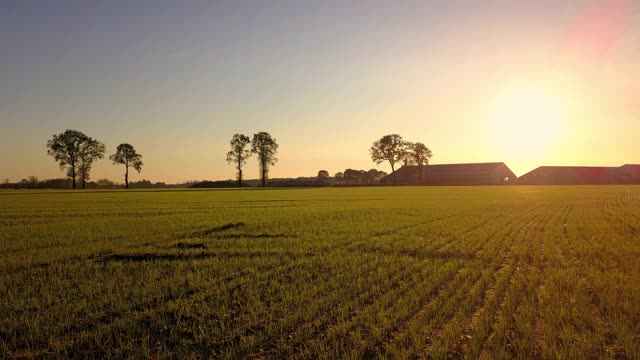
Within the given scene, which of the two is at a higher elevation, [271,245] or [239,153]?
[239,153]

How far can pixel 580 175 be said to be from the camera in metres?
135

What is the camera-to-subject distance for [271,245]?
A: 15539 mm

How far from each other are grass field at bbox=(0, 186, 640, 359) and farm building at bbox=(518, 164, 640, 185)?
435 ft

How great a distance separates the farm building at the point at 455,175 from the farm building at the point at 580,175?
6706mm

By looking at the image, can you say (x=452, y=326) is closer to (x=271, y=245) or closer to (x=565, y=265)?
(x=565, y=265)

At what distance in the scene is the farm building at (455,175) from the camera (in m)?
136

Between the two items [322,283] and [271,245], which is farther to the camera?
[271,245]

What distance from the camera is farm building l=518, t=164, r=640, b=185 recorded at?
132m

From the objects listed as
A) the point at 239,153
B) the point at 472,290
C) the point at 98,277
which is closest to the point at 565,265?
the point at 472,290

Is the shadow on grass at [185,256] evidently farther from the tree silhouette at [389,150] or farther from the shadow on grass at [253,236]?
the tree silhouette at [389,150]

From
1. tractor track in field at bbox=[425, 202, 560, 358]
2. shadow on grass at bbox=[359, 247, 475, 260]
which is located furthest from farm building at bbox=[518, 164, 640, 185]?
tractor track in field at bbox=[425, 202, 560, 358]

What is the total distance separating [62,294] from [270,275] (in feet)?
14.4

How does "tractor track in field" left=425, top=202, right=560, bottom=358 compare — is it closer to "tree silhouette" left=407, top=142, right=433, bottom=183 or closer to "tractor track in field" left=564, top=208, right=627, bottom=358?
"tractor track in field" left=564, top=208, right=627, bottom=358

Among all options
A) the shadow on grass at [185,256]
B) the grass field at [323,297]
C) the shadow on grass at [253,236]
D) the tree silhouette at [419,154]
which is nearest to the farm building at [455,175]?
the tree silhouette at [419,154]
